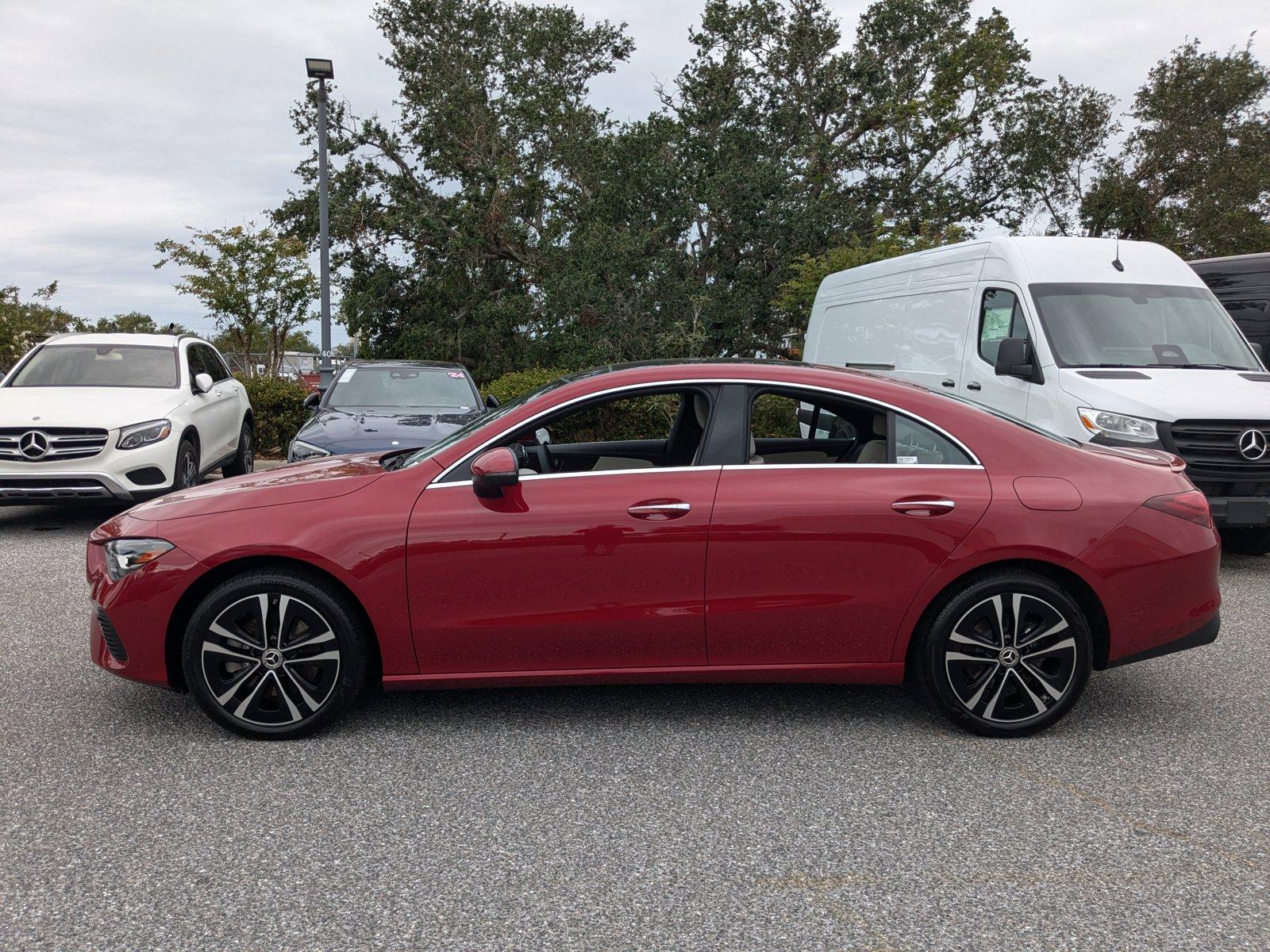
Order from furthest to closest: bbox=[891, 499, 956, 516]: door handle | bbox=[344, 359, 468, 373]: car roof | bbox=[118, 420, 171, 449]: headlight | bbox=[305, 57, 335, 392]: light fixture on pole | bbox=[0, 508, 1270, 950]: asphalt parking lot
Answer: bbox=[305, 57, 335, 392]: light fixture on pole < bbox=[344, 359, 468, 373]: car roof < bbox=[118, 420, 171, 449]: headlight < bbox=[891, 499, 956, 516]: door handle < bbox=[0, 508, 1270, 950]: asphalt parking lot

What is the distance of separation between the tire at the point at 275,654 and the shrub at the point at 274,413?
12.4m

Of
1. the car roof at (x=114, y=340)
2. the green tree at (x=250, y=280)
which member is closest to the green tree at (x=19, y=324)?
the green tree at (x=250, y=280)

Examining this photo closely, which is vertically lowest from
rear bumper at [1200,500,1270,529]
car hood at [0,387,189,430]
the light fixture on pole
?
rear bumper at [1200,500,1270,529]

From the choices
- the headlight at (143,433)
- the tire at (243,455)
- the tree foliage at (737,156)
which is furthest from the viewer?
the tree foliage at (737,156)

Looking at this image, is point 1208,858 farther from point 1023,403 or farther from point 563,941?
point 1023,403

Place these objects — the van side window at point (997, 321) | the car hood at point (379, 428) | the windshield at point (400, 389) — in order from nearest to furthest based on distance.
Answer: the van side window at point (997, 321)
the car hood at point (379, 428)
the windshield at point (400, 389)

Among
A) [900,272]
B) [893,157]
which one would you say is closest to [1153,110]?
[893,157]

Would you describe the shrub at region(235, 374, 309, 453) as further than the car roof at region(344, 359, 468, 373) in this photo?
Yes

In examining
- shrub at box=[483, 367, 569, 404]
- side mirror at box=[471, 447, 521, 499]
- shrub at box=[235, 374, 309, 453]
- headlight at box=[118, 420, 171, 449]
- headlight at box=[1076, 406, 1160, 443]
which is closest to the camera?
side mirror at box=[471, 447, 521, 499]

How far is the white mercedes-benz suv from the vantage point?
8797 mm

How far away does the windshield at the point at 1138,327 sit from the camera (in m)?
8.01

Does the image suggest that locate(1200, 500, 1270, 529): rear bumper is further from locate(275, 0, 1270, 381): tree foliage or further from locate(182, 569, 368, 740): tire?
locate(275, 0, 1270, 381): tree foliage

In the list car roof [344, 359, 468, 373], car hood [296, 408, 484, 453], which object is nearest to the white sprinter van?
car hood [296, 408, 484, 453]

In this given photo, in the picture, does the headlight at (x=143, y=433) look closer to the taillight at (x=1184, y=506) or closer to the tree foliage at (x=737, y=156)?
the taillight at (x=1184, y=506)
